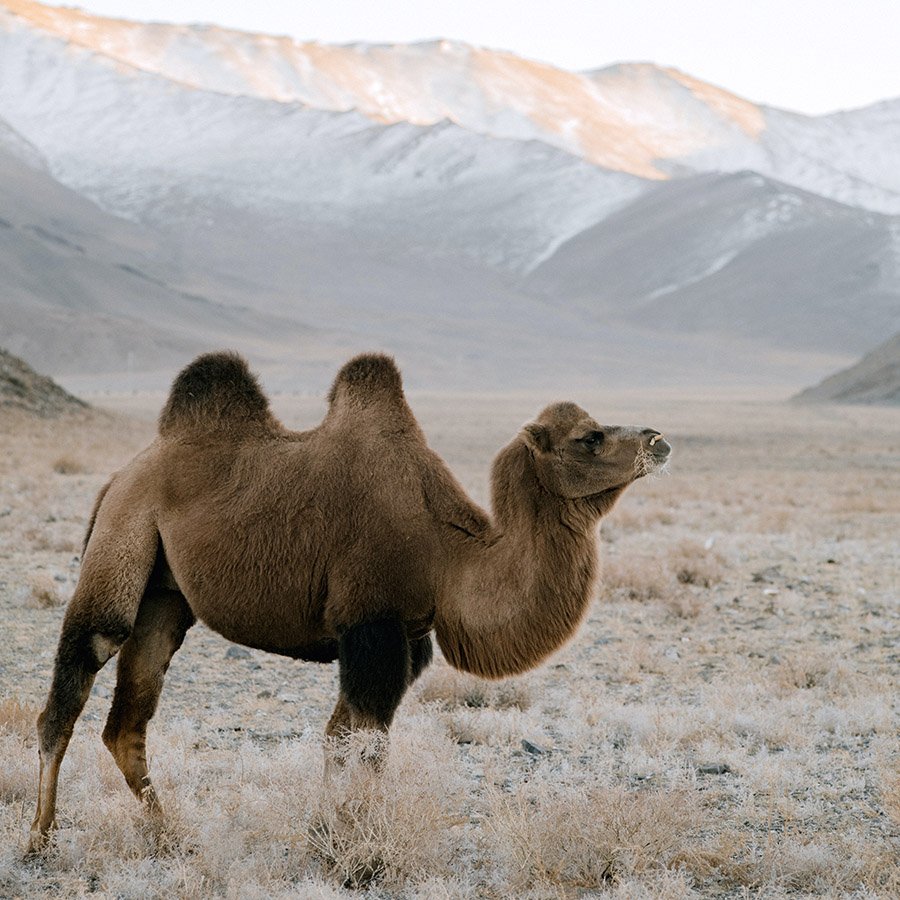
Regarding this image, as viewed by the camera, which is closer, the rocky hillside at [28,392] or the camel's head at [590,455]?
the camel's head at [590,455]

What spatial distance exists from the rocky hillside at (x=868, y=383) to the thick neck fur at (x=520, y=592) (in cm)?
7220

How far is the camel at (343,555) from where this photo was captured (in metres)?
5.66

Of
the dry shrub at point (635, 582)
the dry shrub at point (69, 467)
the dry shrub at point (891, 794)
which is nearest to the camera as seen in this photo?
the dry shrub at point (891, 794)

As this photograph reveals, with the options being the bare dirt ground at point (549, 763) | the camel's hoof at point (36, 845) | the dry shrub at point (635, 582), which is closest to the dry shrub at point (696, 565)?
the bare dirt ground at point (549, 763)

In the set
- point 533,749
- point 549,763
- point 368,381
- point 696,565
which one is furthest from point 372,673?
point 696,565

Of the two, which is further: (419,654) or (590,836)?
(419,654)

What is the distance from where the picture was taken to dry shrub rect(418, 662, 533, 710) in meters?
8.60

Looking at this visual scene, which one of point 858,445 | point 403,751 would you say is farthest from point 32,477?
point 858,445

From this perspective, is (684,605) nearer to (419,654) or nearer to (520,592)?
(419,654)

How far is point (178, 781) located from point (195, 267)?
18468cm

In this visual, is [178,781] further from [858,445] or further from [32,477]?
[858,445]

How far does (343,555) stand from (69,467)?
62.5 ft

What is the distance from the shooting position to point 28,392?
3378 centimetres

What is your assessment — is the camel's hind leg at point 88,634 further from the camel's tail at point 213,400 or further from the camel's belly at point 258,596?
the camel's tail at point 213,400
